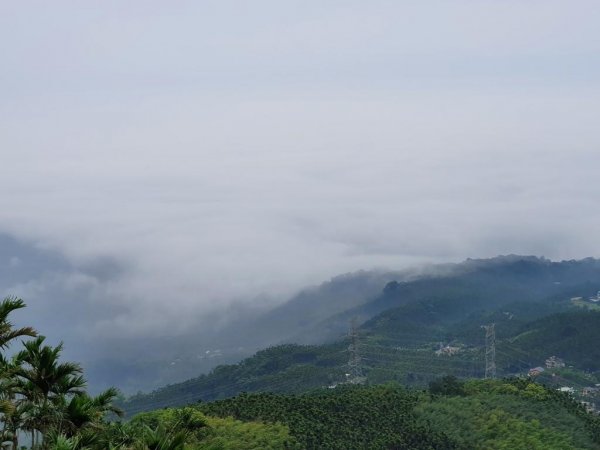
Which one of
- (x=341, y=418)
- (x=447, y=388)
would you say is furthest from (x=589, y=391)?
(x=341, y=418)

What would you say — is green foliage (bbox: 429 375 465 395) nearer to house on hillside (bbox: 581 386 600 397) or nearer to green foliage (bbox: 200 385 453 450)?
green foliage (bbox: 200 385 453 450)

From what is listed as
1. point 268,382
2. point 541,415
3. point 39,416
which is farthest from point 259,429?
point 268,382

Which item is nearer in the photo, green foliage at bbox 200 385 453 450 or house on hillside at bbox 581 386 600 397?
green foliage at bbox 200 385 453 450

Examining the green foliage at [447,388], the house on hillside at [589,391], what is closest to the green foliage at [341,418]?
the green foliage at [447,388]

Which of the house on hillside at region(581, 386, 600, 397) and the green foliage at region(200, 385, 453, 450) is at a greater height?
the green foliage at region(200, 385, 453, 450)

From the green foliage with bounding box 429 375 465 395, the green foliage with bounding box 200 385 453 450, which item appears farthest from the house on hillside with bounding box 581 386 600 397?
the green foliage with bounding box 200 385 453 450

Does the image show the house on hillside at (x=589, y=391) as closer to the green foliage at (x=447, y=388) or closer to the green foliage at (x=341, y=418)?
the green foliage at (x=447, y=388)

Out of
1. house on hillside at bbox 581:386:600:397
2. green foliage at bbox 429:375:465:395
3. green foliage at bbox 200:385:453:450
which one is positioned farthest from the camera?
house on hillside at bbox 581:386:600:397

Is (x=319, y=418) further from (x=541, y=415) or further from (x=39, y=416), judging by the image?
(x=39, y=416)

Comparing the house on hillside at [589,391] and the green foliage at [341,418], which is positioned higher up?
the green foliage at [341,418]

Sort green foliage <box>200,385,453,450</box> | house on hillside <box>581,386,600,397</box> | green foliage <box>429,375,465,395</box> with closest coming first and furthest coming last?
green foliage <box>200,385,453,450</box>, green foliage <box>429,375,465,395</box>, house on hillside <box>581,386,600,397</box>

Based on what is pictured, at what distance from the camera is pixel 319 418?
86562mm

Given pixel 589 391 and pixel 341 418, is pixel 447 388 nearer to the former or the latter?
pixel 341 418

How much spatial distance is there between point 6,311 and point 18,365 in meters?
3.62
